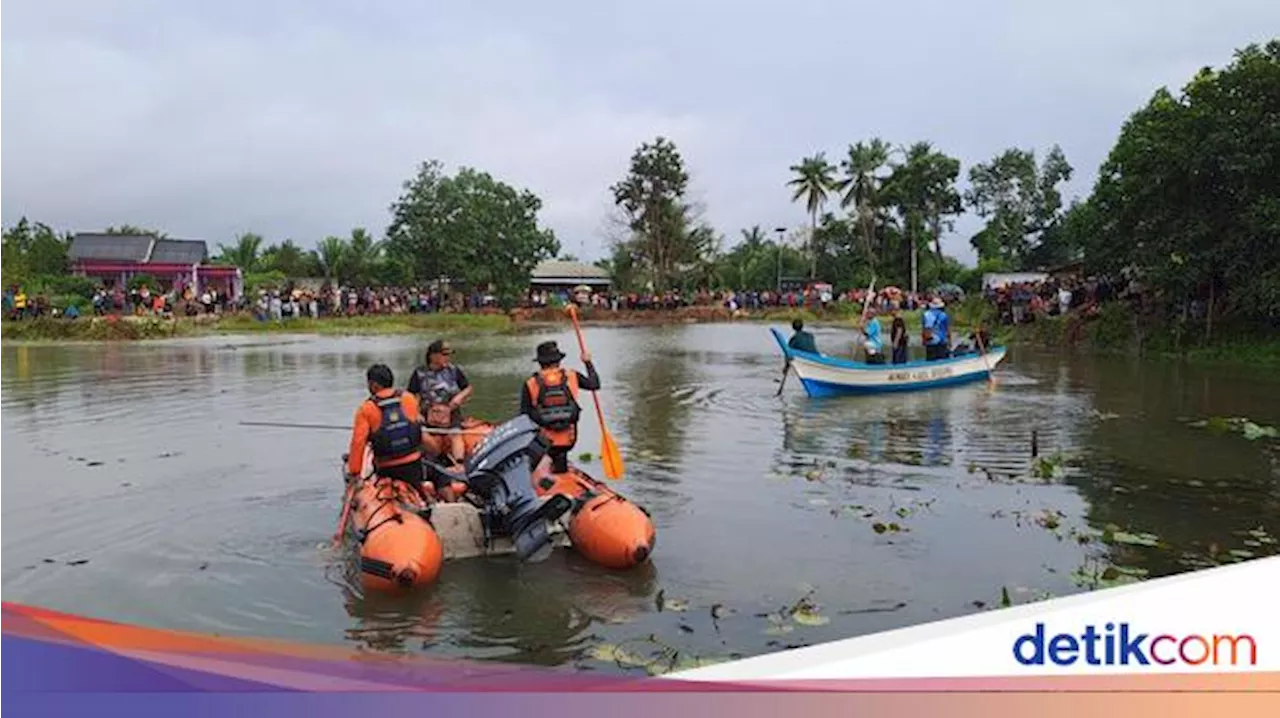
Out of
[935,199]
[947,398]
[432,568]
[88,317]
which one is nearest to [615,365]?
[947,398]

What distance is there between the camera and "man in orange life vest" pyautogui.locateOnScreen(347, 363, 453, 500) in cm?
848

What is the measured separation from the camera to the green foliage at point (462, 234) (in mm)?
57562

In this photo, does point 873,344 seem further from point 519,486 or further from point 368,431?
point 368,431

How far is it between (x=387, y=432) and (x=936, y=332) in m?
15.3

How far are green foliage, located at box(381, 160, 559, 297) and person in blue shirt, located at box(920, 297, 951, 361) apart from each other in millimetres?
39772

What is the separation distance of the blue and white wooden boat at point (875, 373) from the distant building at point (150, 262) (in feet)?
151

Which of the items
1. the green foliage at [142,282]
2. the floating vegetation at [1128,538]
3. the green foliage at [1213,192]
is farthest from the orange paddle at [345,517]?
the green foliage at [142,282]

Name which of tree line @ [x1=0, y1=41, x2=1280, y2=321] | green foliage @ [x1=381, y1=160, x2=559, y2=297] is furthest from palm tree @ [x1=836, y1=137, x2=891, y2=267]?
green foliage @ [x1=381, y1=160, x2=559, y2=297]

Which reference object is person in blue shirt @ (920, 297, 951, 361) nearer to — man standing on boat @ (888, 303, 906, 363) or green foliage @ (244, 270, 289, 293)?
man standing on boat @ (888, 303, 906, 363)

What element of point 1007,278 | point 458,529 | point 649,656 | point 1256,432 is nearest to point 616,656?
point 649,656

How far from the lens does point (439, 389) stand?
11.0 metres

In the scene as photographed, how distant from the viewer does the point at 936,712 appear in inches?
124

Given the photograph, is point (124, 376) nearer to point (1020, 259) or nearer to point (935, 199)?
point (935, 199)

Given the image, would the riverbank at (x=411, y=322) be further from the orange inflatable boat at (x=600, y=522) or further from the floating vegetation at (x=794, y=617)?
the floating vegetation at (x=794, y=617)
